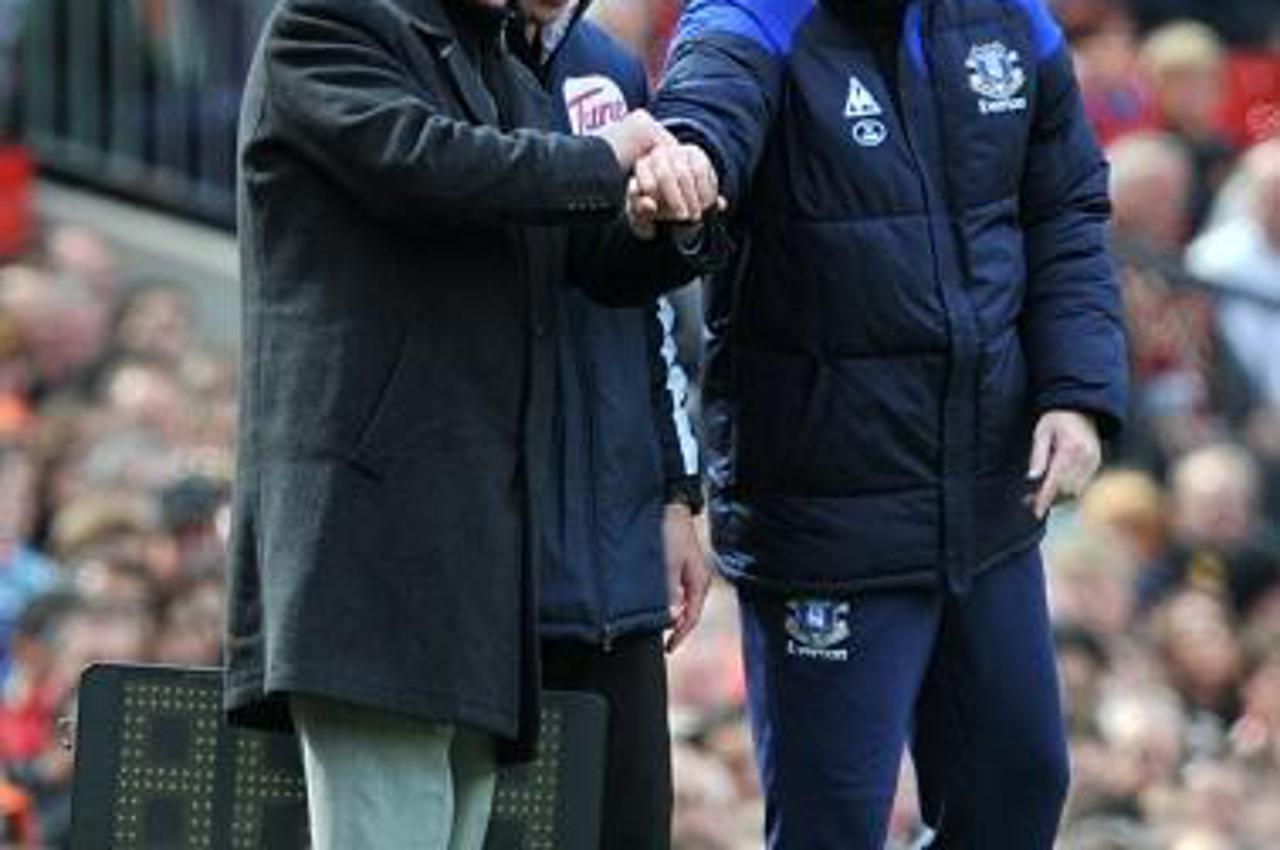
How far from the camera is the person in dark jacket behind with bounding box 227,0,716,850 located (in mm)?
5566

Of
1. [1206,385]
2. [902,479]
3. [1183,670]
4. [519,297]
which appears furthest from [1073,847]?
[519,297]

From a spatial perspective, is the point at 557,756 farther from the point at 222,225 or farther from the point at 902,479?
the point at 222,225

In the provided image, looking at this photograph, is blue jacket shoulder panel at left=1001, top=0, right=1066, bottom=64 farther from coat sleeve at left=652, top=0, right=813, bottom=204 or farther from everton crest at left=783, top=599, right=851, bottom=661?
everton crest at left=783, top=599, right=851, bottom=661

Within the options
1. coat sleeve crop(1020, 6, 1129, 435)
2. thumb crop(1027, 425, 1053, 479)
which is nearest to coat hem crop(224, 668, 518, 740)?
thumb crop(1027, 425, 1053, 479)

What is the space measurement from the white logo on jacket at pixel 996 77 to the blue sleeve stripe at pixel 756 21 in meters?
0.28

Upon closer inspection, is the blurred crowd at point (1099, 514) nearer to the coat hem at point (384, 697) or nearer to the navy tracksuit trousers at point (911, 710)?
the navy tracksuit trousers at point (911, 710)

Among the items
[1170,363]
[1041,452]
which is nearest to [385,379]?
[1041,452]

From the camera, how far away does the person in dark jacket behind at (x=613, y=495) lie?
6.06 metres

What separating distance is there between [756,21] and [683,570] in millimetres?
848

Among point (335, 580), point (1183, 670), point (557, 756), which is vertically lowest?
point (1183, 670)

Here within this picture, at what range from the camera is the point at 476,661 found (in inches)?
221

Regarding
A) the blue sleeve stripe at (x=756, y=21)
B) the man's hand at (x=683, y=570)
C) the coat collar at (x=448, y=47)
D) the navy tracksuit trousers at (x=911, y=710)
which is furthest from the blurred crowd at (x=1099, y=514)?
the coat collar at (x=448, y=47)

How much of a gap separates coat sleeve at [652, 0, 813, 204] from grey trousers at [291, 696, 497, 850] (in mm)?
1016

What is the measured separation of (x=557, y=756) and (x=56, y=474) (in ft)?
18.3
